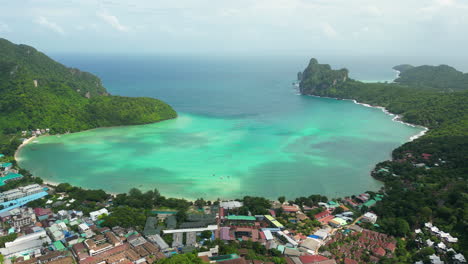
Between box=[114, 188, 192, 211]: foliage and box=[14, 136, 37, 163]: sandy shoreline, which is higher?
box=[14, 136, 37, 163]: sandy shoreline

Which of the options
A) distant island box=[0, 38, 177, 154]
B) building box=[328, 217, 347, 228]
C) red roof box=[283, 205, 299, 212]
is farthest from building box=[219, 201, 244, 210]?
distant island box=[0, 38, 177, 154]

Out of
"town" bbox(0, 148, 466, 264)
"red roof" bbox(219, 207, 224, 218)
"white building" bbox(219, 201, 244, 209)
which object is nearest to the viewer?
"town" bbox(0, 148, 466, 264)

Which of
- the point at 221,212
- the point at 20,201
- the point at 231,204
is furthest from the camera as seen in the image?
the point at 231,204

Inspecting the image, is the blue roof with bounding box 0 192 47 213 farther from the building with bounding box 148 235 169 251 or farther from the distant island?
the distant island

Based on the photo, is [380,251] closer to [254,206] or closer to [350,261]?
[350,261]

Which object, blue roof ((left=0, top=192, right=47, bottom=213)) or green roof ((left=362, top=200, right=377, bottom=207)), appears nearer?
blue roof ((left=0, top=192, right=47, bottom=213))

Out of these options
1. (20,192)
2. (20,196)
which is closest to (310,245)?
(20,196)

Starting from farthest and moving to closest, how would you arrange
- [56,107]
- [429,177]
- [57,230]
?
1. [56,107]
2. [429,177]
3. [57,230]
